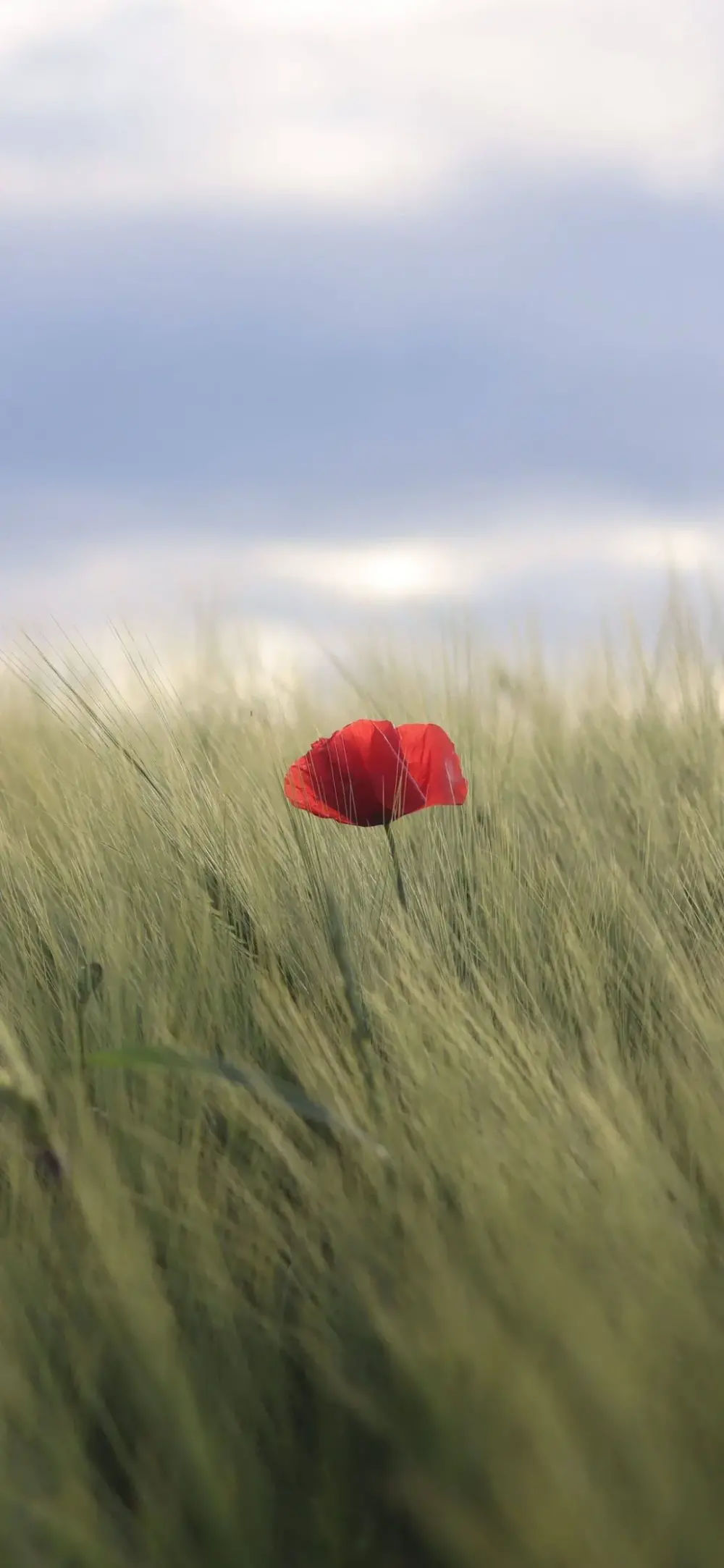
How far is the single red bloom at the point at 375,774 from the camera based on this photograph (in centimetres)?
113

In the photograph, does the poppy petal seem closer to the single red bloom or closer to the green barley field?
the single red bloom

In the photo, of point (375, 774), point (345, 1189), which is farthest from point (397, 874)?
point (345, 1189)

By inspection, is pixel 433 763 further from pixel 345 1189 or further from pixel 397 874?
pixel 345 1189

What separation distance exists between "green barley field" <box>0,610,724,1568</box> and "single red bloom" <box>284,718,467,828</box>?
0.26ft

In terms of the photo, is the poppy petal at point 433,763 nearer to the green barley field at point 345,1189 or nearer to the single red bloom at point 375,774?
the single red bloom at point 375,774

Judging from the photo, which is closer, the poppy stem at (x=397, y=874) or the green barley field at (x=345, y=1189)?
the green barley field at (x=345, y=1189)

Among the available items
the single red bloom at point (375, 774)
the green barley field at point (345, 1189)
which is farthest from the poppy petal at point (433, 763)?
the green barley field at point (345, 1189)

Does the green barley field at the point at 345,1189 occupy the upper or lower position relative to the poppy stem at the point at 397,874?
lower

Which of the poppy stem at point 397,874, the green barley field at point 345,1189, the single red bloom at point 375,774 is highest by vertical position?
the single red bloom at point 375,774

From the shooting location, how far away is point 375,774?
A: 3.72 feet

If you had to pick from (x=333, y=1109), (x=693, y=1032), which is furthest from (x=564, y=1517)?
(x=693, y=1032)

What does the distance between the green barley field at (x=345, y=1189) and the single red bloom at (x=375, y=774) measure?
81 millimetres

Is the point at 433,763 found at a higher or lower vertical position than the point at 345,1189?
higher

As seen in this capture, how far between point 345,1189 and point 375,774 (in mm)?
387
